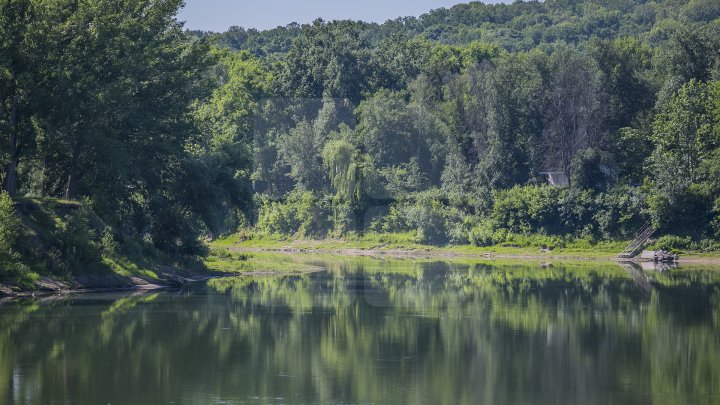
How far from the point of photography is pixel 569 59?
100375 millimetres

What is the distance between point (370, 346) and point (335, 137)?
79198 millimetres

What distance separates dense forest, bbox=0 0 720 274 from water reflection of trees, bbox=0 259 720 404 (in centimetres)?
965

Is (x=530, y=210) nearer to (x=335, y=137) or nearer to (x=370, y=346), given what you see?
(x=335, y=137)

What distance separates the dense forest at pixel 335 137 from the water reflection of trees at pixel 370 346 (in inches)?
380

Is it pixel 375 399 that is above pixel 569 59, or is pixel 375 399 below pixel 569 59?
below

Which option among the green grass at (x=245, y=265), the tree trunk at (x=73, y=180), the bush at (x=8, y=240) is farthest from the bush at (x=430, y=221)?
the bush at (x=8, y=240)

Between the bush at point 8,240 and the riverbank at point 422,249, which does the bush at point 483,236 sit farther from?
the bush at point 8,240

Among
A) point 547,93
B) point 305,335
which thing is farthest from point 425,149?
point 305,335

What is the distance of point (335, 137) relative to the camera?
114 metres

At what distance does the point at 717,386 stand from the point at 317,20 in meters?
104

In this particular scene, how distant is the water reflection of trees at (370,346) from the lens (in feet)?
91.5

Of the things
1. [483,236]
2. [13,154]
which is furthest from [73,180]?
[483,236]

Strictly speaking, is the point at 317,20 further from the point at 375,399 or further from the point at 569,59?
the point at 375,399

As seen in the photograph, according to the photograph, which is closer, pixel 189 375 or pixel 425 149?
pixel 189 375
